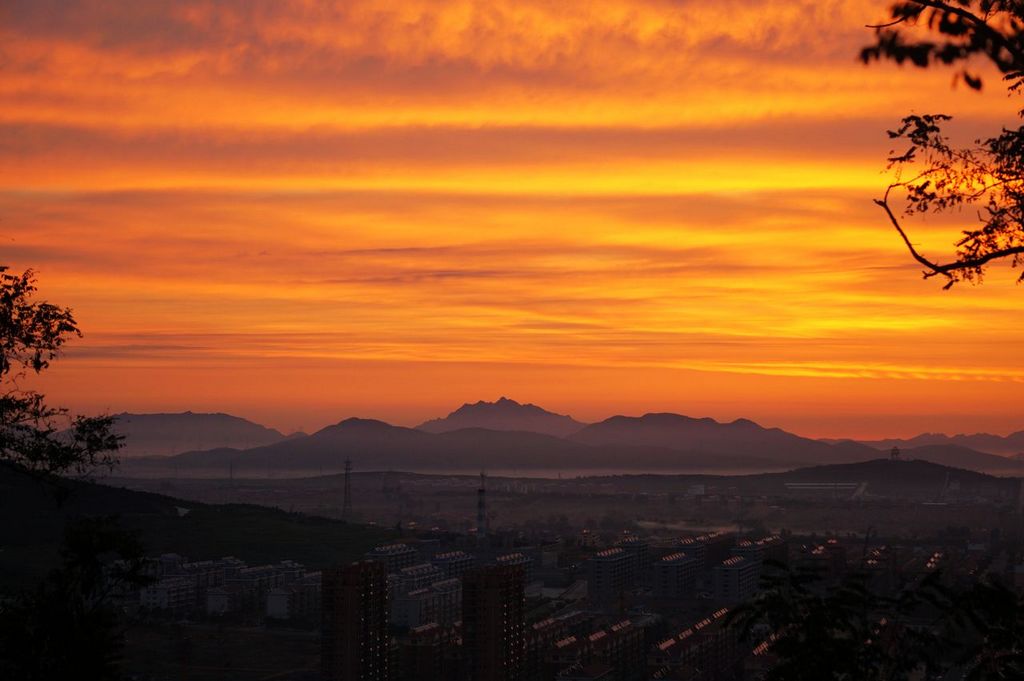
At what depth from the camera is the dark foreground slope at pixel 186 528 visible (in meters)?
75.7

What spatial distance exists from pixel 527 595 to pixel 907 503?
94081 millimetres

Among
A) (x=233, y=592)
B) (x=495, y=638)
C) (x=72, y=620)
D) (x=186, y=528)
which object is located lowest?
(x=495, y=638)

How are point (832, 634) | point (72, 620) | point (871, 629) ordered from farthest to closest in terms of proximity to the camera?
1. point (72, 620)
2. point (871, 629)
3. point (832, 634)

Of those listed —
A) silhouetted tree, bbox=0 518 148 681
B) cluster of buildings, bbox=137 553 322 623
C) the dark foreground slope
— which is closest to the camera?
silhouetted tree, bbox=0 518 148 681

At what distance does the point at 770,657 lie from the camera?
4066 centimetres

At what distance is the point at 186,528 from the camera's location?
289 ft

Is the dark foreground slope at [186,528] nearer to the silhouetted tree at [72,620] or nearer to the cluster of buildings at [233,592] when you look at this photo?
the cluster of buildings at [233,592]

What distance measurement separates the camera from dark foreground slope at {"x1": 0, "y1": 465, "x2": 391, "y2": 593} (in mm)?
75688

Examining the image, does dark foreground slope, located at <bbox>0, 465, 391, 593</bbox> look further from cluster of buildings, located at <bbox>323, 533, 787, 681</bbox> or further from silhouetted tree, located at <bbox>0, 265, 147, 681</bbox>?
silhouetted tree, located at <bbox>0, 265, 147, 681</bbox>

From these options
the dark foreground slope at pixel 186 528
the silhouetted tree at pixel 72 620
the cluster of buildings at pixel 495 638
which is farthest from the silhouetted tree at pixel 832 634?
the dark foreground slope at pixel 186 528

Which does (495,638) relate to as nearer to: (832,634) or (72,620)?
(72,620)

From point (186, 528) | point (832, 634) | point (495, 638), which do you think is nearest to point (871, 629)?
point (832, 634)

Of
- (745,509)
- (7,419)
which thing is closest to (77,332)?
(7,419)

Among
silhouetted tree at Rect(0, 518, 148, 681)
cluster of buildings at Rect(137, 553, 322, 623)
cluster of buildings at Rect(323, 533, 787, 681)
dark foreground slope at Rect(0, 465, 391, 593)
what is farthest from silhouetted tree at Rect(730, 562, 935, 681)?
dark foreground slope at Rect(0, 465, 391, 593)
